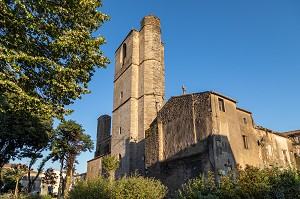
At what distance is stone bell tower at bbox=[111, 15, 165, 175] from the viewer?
96.8 ft

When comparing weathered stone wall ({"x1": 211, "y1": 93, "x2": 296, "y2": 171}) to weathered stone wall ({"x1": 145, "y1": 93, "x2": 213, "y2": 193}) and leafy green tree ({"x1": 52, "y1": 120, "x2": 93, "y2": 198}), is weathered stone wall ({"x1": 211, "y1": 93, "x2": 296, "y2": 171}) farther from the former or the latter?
leafy green tree ({"x1": 52, "y1": 120, "x2": 93, "y2": 198})

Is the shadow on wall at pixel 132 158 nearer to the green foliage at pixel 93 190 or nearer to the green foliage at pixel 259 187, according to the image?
the green foliage at pixel 93 190

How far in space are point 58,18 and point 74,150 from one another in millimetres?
25452

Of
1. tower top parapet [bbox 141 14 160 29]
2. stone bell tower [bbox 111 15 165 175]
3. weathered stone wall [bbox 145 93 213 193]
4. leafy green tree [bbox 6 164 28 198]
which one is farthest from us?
tower top parapet [bbox 141 14 160 29]

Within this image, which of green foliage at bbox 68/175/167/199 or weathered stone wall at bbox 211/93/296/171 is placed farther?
weathered stone wall at bbox 211/93/296/171

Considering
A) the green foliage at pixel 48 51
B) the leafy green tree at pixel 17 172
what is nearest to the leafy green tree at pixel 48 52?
the green foliage at pixel 48 51

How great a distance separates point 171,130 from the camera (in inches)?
923

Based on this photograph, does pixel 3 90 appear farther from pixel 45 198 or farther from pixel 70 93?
pixel 45 198

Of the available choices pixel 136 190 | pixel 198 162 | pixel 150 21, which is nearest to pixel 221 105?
pixel 198 162

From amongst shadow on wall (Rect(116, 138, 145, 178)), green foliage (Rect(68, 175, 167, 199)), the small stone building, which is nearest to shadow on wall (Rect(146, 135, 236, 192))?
the small stone building

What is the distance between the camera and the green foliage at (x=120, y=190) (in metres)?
17.4

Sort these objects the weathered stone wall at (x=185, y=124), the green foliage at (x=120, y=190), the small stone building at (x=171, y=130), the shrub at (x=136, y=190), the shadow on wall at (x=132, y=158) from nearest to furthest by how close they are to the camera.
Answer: the shrub at (x=136, y=190), the green foliage at (x=120, y=190), the small stone building at (x=171, y=130), the weathered stone wall at (x=185, y=124), the shadow on wall at (x=132, y=158)

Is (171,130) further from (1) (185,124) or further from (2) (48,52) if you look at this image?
(2) (48,52)

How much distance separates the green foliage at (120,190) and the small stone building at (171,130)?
3.45 metres
